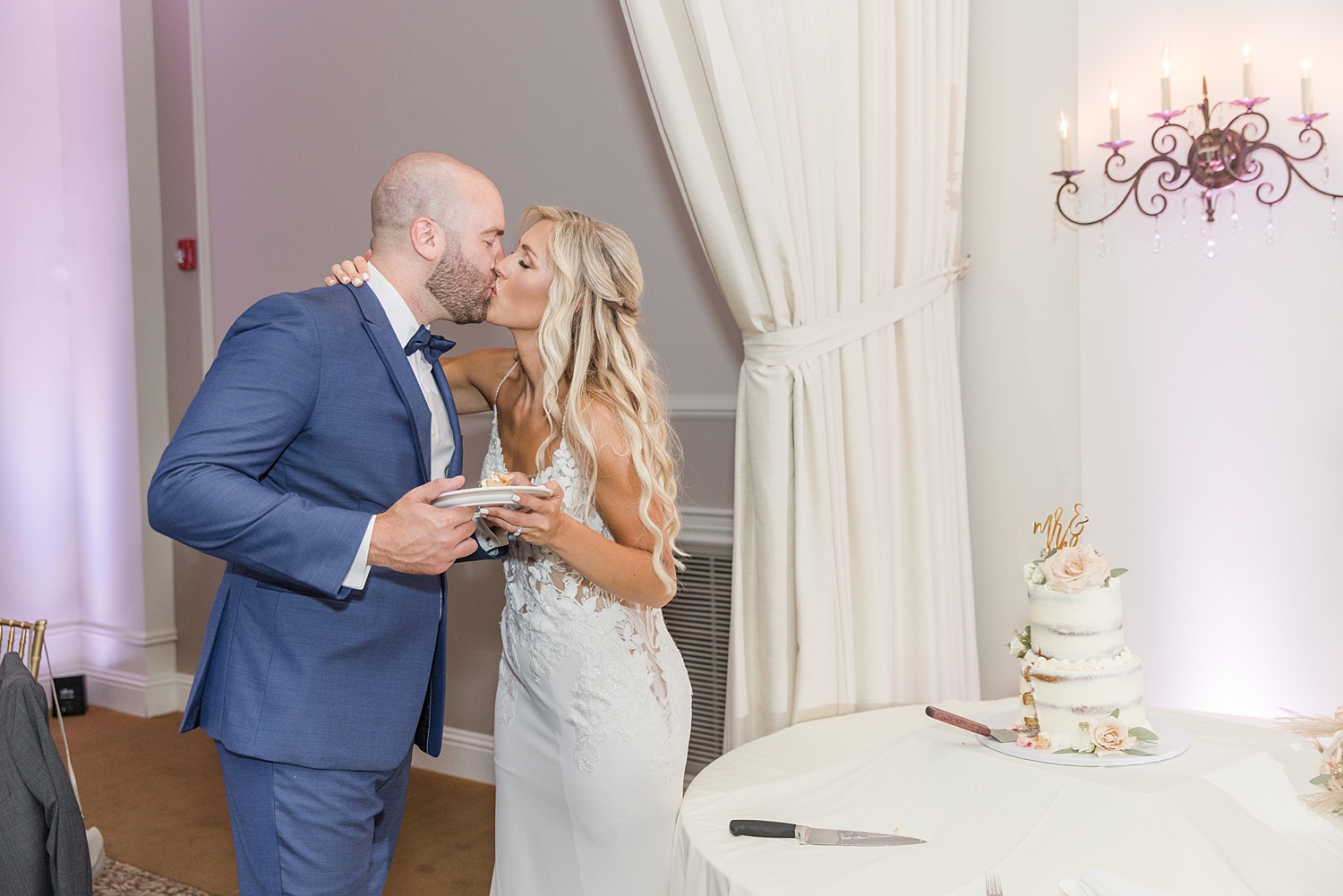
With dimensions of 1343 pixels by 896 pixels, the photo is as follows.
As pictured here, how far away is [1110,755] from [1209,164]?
5.66 ft

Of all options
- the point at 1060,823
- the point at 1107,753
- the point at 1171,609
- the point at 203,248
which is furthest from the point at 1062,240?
the point at 203,248

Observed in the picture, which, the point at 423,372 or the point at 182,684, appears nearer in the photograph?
the point at 423,372

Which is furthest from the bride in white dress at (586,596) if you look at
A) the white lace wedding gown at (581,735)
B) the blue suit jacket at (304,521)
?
the blue suit jacket at (304,521)

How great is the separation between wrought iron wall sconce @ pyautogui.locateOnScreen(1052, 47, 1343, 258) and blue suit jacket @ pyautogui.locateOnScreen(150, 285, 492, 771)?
6.27 ft

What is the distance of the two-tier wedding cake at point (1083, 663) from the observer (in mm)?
1713

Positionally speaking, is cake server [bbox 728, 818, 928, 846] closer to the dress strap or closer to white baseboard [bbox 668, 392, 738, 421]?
the dress strap

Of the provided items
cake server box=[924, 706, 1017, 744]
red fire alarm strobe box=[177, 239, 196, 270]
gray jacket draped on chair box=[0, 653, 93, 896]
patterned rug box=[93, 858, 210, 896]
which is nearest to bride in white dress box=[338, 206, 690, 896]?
cake server box=[924, 706, 1017, 744]

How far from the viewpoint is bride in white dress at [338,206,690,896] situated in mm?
1892

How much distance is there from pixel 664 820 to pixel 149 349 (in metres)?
4.23

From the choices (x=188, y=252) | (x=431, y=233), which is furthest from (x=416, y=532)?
(x=188, y=252)

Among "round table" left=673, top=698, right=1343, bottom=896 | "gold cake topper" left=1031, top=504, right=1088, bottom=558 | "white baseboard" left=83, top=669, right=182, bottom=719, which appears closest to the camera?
"round table" left=673, top=698, right=1343, bottom=896

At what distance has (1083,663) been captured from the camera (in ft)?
5.66

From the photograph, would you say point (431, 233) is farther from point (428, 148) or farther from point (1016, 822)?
point (428, 148)

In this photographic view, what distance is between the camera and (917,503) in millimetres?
2664
